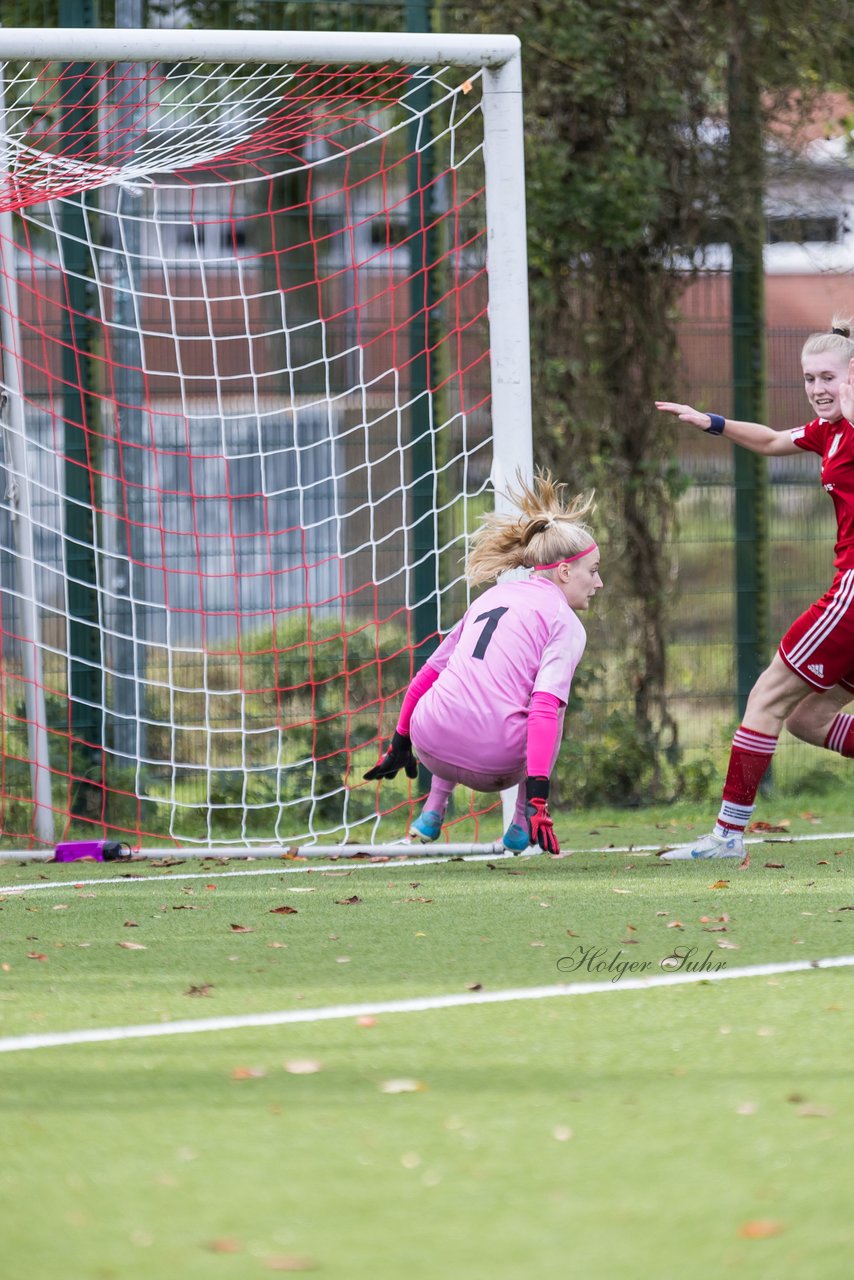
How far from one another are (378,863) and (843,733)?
65.6 inches

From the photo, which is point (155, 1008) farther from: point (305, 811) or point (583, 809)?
point (583, 809)

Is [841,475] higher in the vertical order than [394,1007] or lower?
higher

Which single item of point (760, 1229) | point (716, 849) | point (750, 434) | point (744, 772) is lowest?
point (716, 849)

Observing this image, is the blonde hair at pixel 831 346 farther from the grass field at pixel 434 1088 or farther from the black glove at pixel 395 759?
the black glove at pixel 395 759

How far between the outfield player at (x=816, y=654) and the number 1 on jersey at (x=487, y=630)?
2.75 ft

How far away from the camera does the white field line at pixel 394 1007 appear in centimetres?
311

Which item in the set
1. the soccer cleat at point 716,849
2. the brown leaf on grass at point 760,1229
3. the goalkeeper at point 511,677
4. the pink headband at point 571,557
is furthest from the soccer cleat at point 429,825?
the brown leaf on grass at point 760,1229

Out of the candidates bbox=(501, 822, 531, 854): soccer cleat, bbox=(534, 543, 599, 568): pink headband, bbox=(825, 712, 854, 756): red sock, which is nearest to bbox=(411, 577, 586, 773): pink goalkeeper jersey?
bbox=(534, 543, 599, 568): pink headband

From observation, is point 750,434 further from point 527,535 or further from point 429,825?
point 429,825

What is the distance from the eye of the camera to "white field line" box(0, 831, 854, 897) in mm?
5391

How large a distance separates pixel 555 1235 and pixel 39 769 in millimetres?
5109

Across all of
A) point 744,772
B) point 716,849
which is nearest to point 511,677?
point 744,772

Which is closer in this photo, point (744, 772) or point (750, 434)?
point (744, 772)

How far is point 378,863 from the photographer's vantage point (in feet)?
19.0
